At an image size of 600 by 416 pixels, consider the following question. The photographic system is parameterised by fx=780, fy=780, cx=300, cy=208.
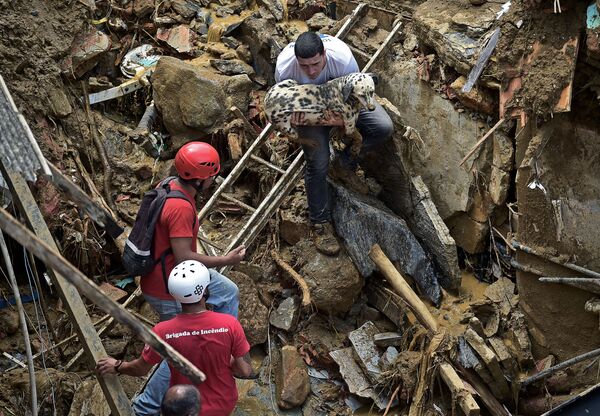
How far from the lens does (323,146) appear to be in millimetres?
6668

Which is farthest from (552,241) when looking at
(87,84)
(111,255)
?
(87,84)

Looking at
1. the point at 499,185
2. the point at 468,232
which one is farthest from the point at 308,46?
the point at 468,232

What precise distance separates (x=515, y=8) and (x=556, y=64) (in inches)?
28.1

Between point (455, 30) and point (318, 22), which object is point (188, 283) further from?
point (318, 22)

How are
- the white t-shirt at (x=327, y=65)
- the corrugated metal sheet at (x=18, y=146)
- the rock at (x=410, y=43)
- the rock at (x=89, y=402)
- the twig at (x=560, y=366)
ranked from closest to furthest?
the corrugated metal sheet at (x=18, y=146) → the rock at (x=89, y=402) → the twig at (x=560, y=366) → the white t-shirt at (x=327, y=65) → the rock at (x=410, y=43)

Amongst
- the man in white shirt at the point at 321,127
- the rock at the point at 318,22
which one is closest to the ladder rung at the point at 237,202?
the man in white shirt at the point at 321,127

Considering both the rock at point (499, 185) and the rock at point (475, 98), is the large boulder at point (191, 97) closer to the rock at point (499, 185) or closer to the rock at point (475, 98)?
the rock at point (475, 98)

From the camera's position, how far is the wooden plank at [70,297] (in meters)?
4.49

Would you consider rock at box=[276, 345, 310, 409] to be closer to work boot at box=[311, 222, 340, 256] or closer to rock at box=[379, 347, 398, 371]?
rock at box=[379, 347, 398, 371]

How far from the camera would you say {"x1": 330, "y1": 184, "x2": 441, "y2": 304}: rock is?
22.9ft

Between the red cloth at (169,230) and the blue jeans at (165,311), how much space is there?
9 centimetres

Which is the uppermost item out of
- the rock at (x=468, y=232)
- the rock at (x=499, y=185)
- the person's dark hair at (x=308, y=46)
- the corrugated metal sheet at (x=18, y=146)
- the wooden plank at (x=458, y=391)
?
the person's dark hair at (x=308, y=46)

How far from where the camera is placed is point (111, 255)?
7.20 m

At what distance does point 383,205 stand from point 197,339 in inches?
127
